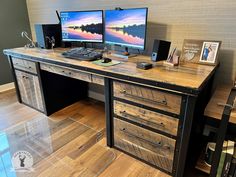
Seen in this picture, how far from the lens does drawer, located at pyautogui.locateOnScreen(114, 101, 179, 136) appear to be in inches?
49.7

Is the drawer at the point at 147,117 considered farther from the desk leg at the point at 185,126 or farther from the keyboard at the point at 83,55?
the keyboard at the point at 83,55

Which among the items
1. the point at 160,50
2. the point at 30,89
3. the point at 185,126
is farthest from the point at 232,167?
the point at 30,89

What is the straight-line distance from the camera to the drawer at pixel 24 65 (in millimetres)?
2080

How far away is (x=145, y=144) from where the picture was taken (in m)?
1.45

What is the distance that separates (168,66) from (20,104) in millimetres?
2121

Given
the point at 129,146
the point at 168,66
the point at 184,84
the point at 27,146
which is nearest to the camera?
the point at 184,84

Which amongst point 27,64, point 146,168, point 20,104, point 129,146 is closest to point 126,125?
point 129,146

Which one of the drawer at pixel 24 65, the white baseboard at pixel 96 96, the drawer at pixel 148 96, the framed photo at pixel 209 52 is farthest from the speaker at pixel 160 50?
the drawer at pixel 24 65

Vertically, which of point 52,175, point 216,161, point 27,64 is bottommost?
point 52,175

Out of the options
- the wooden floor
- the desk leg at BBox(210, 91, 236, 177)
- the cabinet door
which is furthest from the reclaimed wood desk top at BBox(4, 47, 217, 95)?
the wooden floor

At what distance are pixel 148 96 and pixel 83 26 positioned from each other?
1232 millimetres

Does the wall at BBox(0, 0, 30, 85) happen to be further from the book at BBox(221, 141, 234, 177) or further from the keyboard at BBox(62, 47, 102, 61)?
the book at BBox(221, 141, 234, 177)

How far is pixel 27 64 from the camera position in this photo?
213 cm

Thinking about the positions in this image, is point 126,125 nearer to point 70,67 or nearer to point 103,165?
point 103,165
